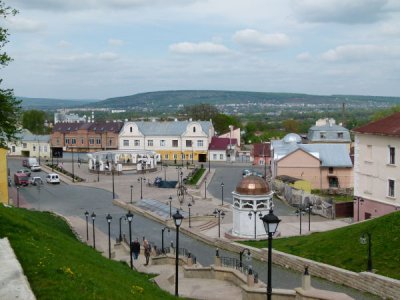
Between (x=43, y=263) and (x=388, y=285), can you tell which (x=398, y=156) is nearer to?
(x=388, y=285)

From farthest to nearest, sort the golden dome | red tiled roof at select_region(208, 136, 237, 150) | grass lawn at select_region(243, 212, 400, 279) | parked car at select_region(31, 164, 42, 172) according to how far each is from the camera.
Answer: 1. red tiled roof at select_region(208, 136, 237, 150)
2. parked car at select_region(31, 164, 42, 172)
3. the golden dome
4. grass lawn at select_region(243, 212, 400, 279)

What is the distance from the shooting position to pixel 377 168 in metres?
36.9

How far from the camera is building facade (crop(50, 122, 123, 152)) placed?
95.8m

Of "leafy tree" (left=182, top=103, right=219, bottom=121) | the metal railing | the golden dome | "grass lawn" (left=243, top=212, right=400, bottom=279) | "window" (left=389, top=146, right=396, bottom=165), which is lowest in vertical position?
the metal railing

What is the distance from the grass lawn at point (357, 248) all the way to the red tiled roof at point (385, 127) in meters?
12.4

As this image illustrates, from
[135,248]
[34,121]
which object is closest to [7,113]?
[135,248]

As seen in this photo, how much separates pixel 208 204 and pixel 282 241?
19629mm

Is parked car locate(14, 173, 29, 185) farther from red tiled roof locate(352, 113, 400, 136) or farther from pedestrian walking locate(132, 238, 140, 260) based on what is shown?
red tiled roof locate(352, 113, 400, 136)

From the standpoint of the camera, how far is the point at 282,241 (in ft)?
93.1

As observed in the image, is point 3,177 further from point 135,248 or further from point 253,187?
point 253,187

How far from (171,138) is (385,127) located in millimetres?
54485

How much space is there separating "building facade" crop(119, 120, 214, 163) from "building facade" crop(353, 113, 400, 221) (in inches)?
1920

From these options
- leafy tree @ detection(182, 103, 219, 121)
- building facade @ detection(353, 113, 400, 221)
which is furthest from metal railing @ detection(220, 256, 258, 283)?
leafy tree @ detection(182, 103, 219, 121)

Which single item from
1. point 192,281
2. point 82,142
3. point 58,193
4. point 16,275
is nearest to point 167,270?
point 192,281
